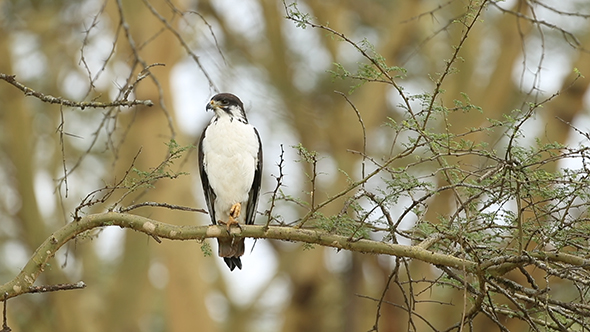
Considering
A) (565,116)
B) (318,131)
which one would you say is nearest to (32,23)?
(318,131)

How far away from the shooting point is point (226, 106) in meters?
4.93

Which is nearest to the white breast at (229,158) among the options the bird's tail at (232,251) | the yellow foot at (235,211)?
the yellow foot at (235,211)

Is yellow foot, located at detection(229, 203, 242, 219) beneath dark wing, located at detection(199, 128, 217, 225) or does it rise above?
beneath

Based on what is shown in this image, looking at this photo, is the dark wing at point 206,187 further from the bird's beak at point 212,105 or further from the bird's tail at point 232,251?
the bird's tail at point 232,251

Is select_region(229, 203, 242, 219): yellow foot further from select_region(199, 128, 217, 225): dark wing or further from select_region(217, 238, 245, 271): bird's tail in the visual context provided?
select_region(199, 128, 217, 225): dark wing

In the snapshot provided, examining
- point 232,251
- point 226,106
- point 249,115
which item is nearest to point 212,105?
point 226,106

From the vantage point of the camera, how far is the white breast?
15.4 feet

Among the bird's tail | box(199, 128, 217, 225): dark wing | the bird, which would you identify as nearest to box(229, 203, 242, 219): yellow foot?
the bird

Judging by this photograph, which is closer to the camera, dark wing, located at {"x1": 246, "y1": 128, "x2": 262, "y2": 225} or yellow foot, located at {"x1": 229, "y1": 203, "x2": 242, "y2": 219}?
yellow foot, located at {"x1": 229, "y1": 203, "x2": 242, "y2": 219}

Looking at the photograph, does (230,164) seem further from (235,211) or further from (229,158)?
(235,211)

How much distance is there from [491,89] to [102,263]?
6902 millimetres

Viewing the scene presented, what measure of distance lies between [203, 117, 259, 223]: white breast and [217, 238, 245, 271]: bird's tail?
39 cm

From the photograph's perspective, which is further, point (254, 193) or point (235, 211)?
point (254, 193)

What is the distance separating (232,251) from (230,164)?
0.58 meters
